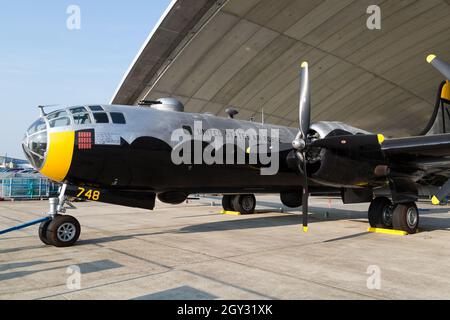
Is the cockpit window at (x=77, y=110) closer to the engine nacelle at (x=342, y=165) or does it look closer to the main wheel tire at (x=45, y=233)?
the main wheel tire at (x=45, y=233)

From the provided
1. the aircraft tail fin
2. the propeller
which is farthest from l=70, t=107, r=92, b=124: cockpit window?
the aircraft tail fin

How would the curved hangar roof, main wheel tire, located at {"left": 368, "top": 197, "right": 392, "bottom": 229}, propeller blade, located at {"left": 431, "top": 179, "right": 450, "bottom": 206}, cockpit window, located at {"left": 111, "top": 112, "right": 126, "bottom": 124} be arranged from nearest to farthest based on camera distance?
1. cockpit window, located at {"left": 111, "top": 112, "right": 126, "bottom": 124}
2. propeller blade, located at {"left": 431, "top": 179, "right": 450, "bottom": 206}
3. main wheel tire, located at {"left": 368, "top": 197, "right": 392, "bottom": 229}
4. the curved hangar roof

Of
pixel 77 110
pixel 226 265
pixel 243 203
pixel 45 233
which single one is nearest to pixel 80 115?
pixel 77 110

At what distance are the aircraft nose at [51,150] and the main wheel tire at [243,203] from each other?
1146cm

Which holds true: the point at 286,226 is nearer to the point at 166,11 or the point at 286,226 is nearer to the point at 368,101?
the point at 166,11

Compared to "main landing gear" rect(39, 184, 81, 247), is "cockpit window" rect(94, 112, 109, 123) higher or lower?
higher

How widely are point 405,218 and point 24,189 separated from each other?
3325 cm

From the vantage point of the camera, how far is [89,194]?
11.0 meters

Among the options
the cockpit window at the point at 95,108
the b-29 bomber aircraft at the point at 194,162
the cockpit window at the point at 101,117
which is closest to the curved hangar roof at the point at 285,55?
the b-29 bomber aircraft at the point at 194,162

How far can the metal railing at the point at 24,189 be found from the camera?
34281 millimetres

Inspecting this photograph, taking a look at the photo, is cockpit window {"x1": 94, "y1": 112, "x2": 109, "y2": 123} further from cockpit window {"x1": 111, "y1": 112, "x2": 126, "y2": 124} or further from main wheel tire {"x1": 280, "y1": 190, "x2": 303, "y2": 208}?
main wheel tire {"x1": 280, "y1": 190, "x2": 303, "y2": 208}

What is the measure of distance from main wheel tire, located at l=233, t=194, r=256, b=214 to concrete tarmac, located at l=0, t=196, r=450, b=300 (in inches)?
253

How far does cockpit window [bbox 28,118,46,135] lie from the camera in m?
10.4
